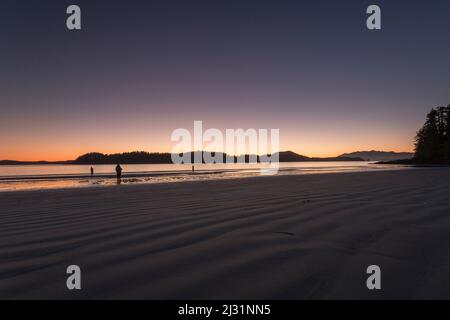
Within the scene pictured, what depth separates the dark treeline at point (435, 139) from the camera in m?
54.3

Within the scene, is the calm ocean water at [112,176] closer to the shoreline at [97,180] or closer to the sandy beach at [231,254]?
the shoreline at [97,180]

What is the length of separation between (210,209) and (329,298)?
12.9 feet

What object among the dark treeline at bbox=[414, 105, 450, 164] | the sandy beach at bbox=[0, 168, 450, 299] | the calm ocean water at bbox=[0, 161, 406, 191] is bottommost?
the calm ocean water at bbox=[0, 161, 406, 191]

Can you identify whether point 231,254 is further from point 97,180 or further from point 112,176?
point 112,176

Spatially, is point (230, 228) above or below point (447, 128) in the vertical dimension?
below

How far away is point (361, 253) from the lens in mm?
2973

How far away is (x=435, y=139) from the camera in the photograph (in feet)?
182

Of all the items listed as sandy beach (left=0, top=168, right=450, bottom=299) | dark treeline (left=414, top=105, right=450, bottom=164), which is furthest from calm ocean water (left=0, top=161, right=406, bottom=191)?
dark treeline (left=414, top=105, right=450, bottom=164)

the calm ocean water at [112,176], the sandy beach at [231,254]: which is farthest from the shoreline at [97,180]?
the sandy beach at [231,254]

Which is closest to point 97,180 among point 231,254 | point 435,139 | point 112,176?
point 112,176

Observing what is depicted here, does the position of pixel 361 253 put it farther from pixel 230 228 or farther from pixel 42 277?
pixel 42 277

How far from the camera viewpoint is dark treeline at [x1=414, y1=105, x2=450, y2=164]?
178ft

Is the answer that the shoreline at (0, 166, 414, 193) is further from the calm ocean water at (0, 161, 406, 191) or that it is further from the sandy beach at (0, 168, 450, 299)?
the sandy beach at (0, 168, 450, 299)

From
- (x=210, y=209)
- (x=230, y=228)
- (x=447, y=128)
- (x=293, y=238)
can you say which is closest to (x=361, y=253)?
(x=293, y=238)
